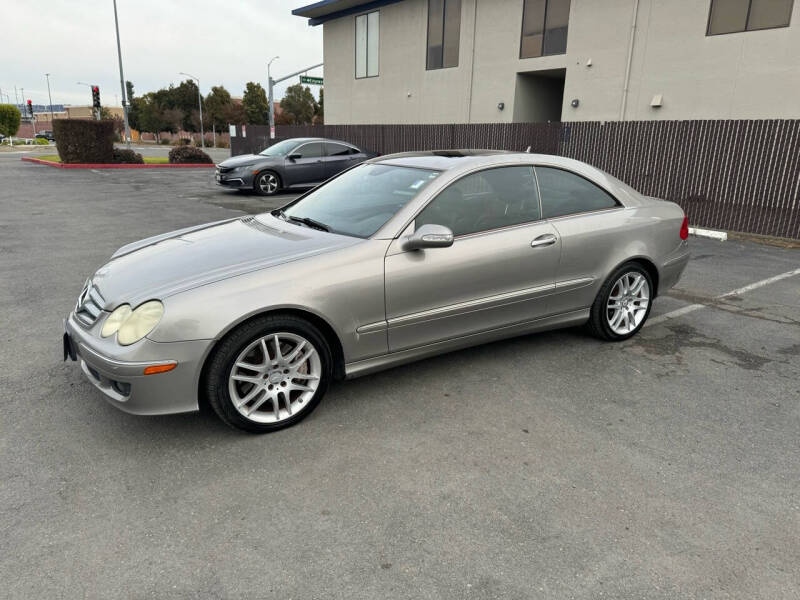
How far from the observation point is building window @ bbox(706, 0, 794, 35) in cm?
1373

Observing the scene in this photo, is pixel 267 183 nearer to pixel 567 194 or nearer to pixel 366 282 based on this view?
pixel 567 194

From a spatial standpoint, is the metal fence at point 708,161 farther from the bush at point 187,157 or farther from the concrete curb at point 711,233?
the bush at point 187,157

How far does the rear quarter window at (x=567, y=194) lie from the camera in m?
4.47

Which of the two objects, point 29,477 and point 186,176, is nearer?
point 29,477

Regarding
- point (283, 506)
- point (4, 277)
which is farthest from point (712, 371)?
point (4, 277)

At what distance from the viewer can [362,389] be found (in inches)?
158

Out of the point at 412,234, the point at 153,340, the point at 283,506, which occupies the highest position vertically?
the point at 412,234

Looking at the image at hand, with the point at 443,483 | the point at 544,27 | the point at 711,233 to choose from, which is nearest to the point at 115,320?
the point at 443,483

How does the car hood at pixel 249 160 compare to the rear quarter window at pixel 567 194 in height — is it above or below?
below

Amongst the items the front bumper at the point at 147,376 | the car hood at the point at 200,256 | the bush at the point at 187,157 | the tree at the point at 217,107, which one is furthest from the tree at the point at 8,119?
the front bumper at the point at 147,376

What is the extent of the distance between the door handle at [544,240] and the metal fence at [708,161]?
27.0 feet

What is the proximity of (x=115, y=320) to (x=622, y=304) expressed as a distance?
12.4 feet

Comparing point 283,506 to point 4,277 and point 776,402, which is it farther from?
point 4,277

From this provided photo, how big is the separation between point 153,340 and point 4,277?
190 inches
